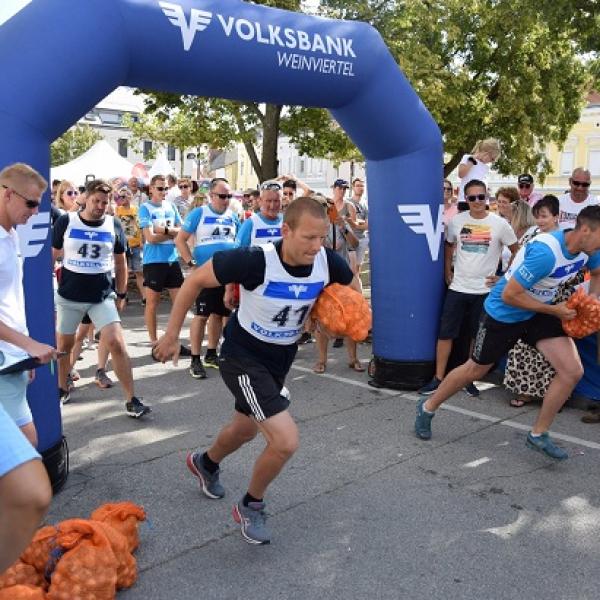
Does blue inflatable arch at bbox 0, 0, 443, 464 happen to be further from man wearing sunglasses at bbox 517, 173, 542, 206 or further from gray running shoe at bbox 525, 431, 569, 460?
man wearing sunglasses at bbox 517, 173, 542, 206

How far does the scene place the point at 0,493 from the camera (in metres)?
2.44

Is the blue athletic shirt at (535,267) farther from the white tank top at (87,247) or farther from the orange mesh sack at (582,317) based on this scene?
the white tank top at (87,247)

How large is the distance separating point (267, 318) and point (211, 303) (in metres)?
3.65

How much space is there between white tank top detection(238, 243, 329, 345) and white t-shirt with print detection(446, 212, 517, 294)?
301 cm

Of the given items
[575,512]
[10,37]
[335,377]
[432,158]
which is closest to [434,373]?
[335,377]

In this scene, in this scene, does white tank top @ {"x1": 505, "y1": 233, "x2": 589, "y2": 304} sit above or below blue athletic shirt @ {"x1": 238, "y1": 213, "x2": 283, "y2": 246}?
below

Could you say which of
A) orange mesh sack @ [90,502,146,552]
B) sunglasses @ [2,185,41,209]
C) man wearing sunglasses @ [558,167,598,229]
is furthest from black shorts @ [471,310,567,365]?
sunglasses @ [2,185,41,209]

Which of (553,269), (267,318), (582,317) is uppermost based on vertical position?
(553,269)

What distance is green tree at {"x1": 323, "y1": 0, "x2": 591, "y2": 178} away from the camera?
69.1 feet

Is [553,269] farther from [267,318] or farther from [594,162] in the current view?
[594,162]

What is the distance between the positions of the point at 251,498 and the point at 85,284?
2.71m

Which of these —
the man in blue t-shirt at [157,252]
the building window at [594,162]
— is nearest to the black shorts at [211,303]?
the man in blue t-shirt at [157,252]

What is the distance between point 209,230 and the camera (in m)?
7.26

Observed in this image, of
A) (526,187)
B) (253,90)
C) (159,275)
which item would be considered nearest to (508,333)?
(253,90)
